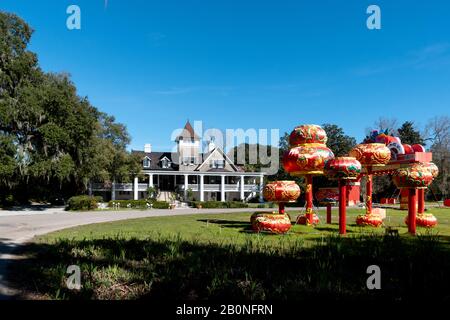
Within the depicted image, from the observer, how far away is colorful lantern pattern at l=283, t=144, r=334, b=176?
15.8 m

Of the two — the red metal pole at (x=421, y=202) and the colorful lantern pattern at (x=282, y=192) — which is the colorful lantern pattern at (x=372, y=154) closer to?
the red metal pole at (x=421, y=202)

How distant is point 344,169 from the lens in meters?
13.9

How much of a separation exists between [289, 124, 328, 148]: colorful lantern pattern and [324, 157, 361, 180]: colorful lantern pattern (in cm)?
260

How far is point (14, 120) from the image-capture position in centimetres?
3122

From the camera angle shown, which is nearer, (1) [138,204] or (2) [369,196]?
(2) [369,196]

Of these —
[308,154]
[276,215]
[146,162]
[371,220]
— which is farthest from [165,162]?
[276,215]

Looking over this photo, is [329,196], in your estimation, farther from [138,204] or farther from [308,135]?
[138,204]

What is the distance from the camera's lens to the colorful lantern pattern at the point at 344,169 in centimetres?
1386

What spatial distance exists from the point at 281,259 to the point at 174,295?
8.57 ft

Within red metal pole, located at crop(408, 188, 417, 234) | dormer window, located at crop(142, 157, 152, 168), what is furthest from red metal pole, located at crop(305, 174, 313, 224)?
dormer window, located at crop(142, 157, 152, 168)

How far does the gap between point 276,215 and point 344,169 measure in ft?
10.6

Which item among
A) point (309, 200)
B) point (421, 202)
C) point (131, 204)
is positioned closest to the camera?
point (421, 202)

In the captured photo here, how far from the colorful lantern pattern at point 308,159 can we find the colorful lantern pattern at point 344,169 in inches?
59.0

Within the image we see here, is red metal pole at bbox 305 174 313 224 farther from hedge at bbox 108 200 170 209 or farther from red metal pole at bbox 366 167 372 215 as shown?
hedge at bbox 108 200 170 209
